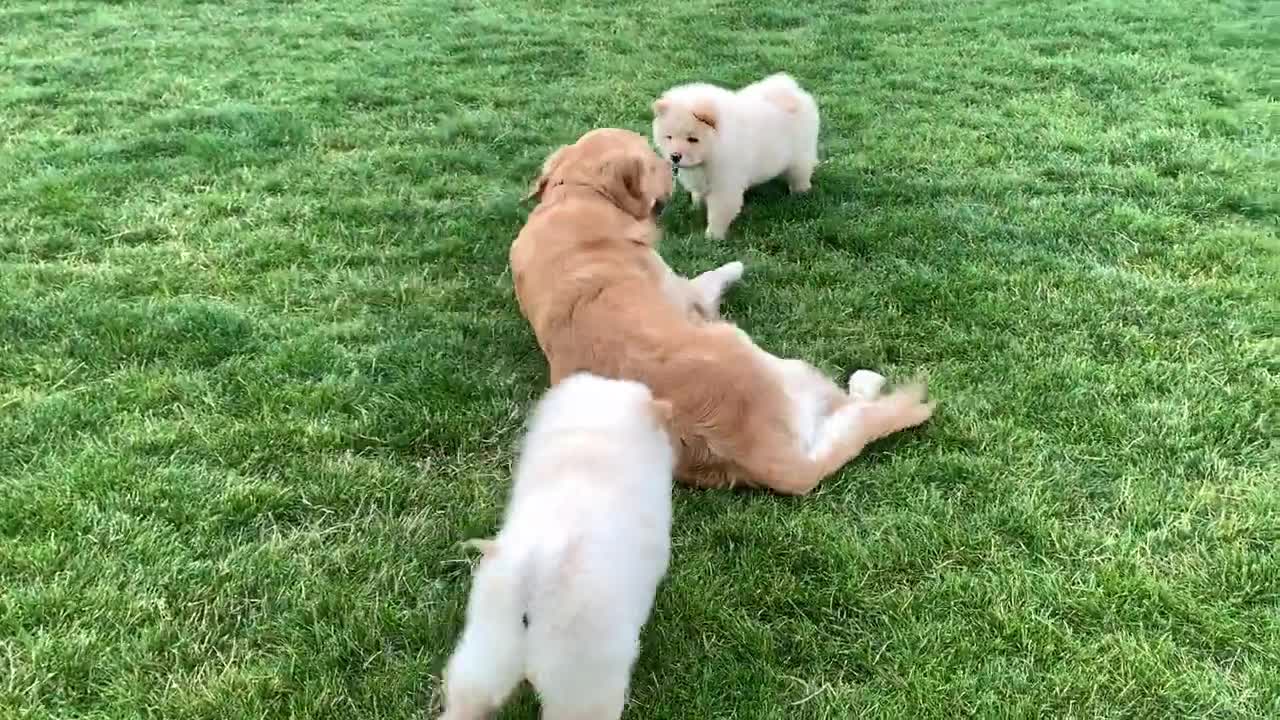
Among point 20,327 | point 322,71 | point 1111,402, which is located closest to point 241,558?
point 20,327

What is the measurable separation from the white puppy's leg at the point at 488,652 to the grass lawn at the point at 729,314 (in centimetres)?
24

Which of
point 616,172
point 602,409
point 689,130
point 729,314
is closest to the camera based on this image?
point 602,409

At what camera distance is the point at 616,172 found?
4.12 m

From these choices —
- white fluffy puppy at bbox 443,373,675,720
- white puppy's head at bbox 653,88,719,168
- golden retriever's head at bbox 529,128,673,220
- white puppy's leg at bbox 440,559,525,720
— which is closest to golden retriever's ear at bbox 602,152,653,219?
golden retriever's head at bbox 529,128,673,220

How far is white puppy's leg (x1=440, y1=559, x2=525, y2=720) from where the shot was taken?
2.12 m

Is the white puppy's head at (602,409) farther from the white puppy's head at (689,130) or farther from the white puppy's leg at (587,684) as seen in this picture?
the white puppy's head at (689,130)

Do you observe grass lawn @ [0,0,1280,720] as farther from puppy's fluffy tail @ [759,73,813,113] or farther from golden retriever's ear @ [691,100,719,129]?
golden retriever's ear @ [691,100,719,129]

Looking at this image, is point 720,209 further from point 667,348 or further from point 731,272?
point 667,348

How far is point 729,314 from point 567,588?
2.39m

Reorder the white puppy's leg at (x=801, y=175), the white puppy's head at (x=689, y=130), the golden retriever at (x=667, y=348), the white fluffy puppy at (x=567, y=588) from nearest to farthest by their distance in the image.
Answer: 1. the white fluffy puppy at (x=567, y=588)
2. the golden retriever at (x=667, y=348)
3. the white puppy's head at (x=689, y=130)
4. the white puppy's leg at (x=801, y=175)

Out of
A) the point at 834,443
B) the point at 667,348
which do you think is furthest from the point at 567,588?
the point at 834,443

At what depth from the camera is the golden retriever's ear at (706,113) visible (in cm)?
496

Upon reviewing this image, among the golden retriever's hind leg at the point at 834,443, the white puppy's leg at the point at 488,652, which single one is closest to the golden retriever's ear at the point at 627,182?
the golden retriever's hind leg at the point at 834,443

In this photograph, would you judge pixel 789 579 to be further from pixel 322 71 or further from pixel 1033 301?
pixel 322 71
